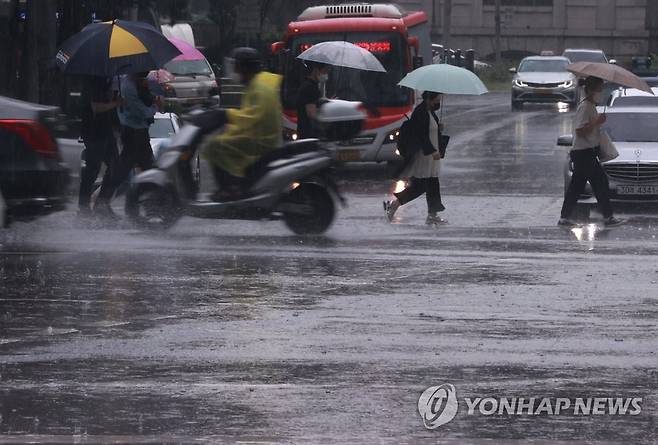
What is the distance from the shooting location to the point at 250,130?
46.4 feet

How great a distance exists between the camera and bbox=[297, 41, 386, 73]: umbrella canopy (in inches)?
834

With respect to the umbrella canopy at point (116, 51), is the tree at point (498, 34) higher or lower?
lower

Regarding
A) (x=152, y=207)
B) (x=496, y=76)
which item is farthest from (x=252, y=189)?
(x=496, y=76)

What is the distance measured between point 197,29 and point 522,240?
51.9 metres

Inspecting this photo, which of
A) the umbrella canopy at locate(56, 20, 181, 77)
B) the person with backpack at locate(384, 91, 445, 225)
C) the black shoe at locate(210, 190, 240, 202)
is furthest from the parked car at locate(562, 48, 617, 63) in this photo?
the black shoe at locate(210, 190, 240, 202)

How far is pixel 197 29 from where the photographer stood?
65.3 metres

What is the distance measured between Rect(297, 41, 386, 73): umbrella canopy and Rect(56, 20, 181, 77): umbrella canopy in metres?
4.73

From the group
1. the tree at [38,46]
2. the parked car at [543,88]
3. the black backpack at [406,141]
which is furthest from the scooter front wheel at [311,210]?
the parked car at [543,88]

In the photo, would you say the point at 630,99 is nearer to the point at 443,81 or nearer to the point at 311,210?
the point at 443,81

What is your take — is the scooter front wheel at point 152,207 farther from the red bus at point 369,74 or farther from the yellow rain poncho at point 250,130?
the red bus at point 369,74

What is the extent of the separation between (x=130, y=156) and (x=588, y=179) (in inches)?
204

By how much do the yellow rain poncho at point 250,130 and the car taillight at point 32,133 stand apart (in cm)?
153

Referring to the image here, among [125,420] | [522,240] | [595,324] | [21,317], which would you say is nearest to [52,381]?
[125,420]

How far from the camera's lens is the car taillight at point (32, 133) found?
45.5 ft
